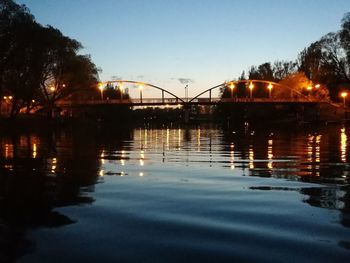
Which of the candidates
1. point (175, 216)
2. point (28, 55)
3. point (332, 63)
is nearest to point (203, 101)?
point (332, 63)

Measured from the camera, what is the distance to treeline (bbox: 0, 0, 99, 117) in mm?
63594

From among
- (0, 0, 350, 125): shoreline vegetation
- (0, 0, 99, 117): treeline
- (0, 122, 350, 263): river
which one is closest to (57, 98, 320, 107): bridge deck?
(0, 0, 350, 125): shoreline vegetation

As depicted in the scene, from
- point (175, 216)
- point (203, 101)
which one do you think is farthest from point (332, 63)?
point (175, 216)

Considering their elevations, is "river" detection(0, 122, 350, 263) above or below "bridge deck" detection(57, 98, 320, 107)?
below

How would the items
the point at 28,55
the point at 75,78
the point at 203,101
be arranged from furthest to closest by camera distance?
the point at 203,101
the point at 75,78
the point at 28,55

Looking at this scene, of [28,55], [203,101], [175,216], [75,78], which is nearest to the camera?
[175,216]

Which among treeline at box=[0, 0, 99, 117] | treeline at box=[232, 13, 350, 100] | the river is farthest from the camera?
treeline at box=[232, 13, 350, 100]

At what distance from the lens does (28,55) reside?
69562mm

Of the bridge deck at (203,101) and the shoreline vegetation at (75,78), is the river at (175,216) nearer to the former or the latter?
the shoreline vegetation at (75,78)

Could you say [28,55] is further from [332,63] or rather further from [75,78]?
[332,63]

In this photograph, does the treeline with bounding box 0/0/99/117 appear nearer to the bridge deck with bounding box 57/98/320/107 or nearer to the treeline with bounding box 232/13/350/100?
the bridge deck with bounding box 57/98/320/107

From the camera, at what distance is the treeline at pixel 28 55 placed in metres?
63.6

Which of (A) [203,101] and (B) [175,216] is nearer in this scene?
(B) [175,216]

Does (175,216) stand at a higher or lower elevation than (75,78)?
lower
